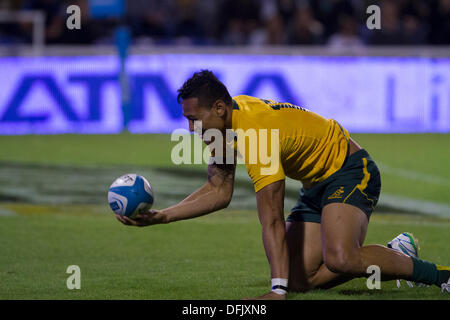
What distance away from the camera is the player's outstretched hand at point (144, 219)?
560cm

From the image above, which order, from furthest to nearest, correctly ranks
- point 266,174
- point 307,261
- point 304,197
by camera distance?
point 304,197 → point 307,261 → point 266,174

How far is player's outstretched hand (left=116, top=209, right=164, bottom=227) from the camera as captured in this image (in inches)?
220

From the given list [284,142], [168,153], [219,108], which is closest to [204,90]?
[219,108]

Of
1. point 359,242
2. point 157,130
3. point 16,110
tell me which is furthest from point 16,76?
point 359,242

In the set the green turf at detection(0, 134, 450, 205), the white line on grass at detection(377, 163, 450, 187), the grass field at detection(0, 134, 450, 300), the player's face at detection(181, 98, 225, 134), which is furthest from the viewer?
the white line on grass at detection(377, 163, 450, 187)

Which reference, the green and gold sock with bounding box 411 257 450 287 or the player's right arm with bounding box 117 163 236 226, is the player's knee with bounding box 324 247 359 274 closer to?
the green and gold sock with bounding box 411 257 450 287

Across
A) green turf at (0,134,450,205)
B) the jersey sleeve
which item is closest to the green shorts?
the jersey sleeve

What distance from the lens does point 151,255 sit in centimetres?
749

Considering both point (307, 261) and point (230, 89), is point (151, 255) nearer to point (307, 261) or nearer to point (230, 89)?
point (307, 261)

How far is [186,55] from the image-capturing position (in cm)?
1786

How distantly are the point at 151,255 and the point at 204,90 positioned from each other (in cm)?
252

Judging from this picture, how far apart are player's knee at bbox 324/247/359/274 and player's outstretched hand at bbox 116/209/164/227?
118 cm

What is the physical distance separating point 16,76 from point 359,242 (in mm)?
13277

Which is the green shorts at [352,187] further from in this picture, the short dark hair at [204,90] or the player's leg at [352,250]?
the short dark hair at [204,90]
